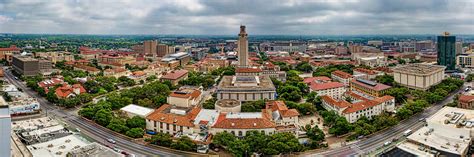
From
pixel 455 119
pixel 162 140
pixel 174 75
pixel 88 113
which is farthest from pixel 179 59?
pixel 455 119

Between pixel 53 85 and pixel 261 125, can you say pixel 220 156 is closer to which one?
pixel 261 125

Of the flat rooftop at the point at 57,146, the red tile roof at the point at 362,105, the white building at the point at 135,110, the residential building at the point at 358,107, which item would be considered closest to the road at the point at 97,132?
the flat rooftop at the point at 57,146

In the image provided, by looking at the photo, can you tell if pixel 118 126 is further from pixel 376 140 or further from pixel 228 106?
pixel 376 140

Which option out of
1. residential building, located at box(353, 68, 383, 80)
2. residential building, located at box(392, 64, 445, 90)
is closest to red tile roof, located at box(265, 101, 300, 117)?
residential building, located at box(392, 64, 445, 90)

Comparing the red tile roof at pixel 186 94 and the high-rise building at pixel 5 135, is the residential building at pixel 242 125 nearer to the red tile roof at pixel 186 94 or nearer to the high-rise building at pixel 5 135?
the red tile roof at pixel 186 94

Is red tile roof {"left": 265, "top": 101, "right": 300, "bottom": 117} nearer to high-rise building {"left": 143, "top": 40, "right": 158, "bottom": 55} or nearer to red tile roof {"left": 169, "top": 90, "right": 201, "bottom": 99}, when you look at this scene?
red tile roof {"left": 169, "top": 90, "right": 201, "bottom": 99}

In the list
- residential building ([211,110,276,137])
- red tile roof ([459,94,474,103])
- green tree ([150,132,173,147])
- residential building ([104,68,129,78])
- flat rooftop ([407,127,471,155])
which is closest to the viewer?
flat rooftop ([407,127,471,155])
